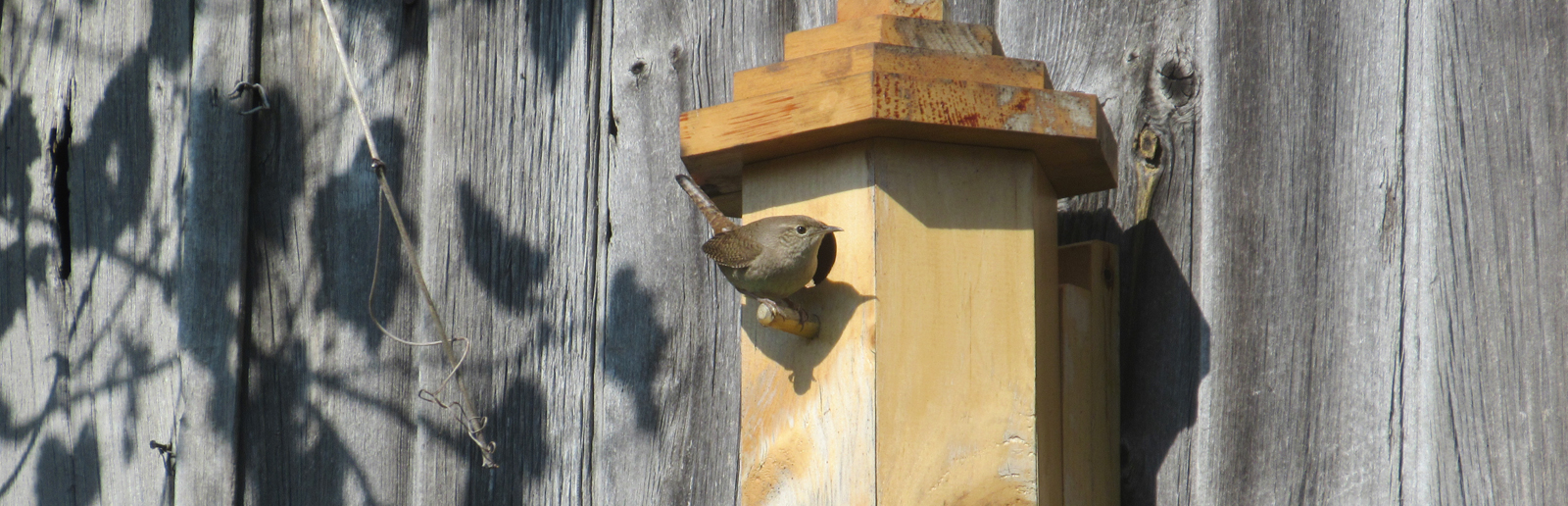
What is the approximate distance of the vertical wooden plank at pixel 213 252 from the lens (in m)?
2.64

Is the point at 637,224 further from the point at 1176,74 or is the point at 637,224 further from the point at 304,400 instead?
the point at 1176,74

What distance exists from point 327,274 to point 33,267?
32.6 inches

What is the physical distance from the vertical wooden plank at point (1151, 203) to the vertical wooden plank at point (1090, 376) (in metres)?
0.04

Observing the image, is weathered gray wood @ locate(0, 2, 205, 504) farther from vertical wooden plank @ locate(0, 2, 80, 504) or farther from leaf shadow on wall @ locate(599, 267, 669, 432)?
leaf shadow on wall @ locate(599, 267, 669, 432)

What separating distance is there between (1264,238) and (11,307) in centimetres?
296

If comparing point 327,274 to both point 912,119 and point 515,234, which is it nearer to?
point 515,234

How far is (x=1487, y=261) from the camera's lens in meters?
1.88

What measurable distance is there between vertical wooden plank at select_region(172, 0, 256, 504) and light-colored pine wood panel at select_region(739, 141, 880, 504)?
1.38 m

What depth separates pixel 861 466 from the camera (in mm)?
1814

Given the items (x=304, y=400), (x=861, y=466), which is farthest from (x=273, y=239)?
(x=861, y=466)

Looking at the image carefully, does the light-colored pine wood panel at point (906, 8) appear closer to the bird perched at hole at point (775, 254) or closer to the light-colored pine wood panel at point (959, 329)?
the light-colored pine wood panel at point (959, 329)

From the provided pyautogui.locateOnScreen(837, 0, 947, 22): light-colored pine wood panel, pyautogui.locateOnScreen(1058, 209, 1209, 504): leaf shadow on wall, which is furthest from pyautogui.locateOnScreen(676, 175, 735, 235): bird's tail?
pyautogui.locateOnScreen(1058, 209, 1209, 504): leaf shadow on wall

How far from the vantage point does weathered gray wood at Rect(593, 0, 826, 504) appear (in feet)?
8.16

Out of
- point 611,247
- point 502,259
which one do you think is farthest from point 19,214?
point 611,247
